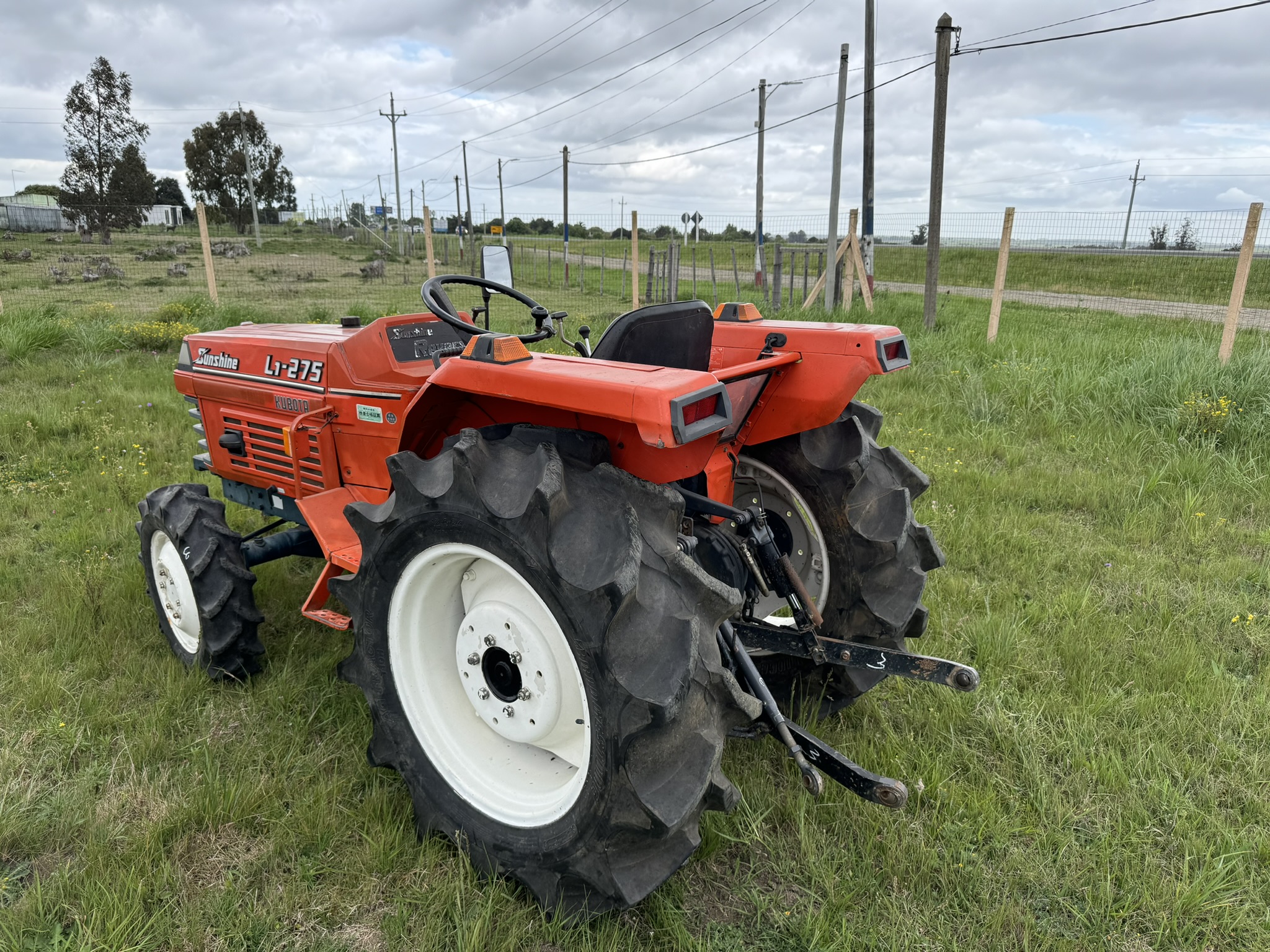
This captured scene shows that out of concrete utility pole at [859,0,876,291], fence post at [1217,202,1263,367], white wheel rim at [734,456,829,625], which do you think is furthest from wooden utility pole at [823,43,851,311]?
white wheel rim at [734,456,829,625]

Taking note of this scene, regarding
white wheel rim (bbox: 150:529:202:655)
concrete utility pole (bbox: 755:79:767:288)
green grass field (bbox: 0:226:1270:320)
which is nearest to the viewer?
→ white wheel rim (bbox: 150:529:202:655)

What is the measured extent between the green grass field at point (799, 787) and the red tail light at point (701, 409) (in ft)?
3.75

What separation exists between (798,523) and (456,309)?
1398mm

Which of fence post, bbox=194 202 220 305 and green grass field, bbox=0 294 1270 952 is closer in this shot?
green grass field, bbox=0 294 1270 952

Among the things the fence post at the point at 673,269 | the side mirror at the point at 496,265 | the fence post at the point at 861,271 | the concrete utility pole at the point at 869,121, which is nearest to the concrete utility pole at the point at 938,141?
the fence post at the point at 861,271

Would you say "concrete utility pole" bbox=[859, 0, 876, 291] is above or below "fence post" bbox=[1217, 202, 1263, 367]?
above

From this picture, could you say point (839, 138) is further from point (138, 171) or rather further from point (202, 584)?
point (138, 171)

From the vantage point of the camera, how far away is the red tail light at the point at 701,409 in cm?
166

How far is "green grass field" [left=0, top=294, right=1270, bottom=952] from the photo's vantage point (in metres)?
1.86

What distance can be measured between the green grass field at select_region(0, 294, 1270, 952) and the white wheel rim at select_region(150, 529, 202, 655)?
123mm

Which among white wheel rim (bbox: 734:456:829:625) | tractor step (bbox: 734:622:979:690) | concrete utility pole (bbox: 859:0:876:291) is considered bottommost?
tractor step (bbox: 734:622:979:690)

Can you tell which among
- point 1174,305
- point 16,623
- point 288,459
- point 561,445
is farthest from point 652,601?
point 1174,305

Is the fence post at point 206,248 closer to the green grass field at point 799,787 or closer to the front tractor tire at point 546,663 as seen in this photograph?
the green grass field at point 799,787

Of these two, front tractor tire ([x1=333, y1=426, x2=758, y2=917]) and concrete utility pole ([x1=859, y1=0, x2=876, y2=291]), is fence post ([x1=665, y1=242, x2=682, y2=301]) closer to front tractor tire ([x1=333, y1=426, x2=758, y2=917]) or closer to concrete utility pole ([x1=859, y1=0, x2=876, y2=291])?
concrete utility pole ([x1=859, y1=0, x2=876, y2=291])
